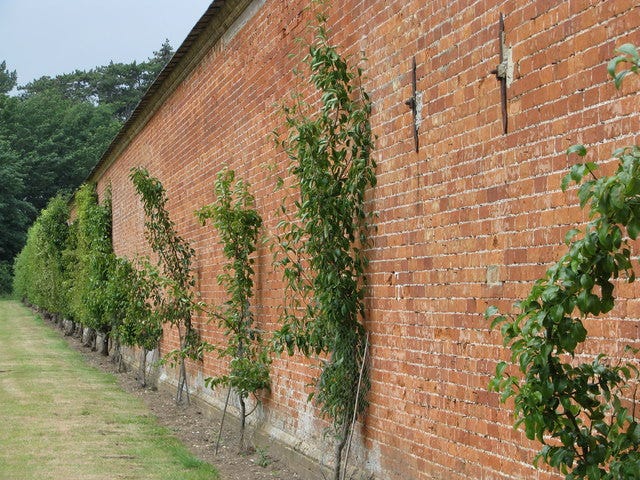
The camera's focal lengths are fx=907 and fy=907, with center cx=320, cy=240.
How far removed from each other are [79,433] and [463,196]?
677 cm

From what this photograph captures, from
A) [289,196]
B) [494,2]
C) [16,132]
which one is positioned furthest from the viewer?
[16,132]

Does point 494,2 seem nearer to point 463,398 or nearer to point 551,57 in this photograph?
point 551,57

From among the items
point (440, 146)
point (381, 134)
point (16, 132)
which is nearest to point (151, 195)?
point (381, 134)

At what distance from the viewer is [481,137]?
15.9 ft

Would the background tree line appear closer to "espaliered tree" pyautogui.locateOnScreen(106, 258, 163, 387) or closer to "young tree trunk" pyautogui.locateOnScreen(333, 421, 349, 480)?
"espaliered tree" pyautogui.locateOnScreen(106, 258, 163, 387)

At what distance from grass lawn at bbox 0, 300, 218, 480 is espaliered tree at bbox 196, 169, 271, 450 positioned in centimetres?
90

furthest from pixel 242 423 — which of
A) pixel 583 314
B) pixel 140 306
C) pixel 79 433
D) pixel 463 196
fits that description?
pixel 583 314

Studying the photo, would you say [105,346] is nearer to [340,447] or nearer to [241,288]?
[241,288]

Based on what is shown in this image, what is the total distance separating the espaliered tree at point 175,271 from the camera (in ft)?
38.7

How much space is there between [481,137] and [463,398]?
4.69ft

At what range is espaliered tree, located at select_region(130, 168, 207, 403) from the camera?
1180 centimetres

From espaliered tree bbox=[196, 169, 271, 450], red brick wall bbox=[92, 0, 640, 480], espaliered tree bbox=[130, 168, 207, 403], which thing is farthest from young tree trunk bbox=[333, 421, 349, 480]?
espaliered tree bbox=[130, 168, 207, 403]

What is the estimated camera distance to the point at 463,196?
5.00 m

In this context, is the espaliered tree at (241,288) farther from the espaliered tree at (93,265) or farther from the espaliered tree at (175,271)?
the espaliered tree at (93,265)
